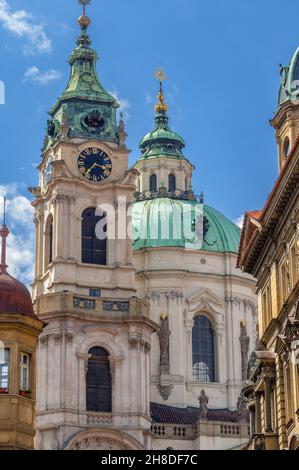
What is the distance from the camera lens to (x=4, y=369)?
144 feet

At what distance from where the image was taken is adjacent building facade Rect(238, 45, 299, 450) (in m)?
41.8

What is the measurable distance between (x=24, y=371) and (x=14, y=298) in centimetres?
250

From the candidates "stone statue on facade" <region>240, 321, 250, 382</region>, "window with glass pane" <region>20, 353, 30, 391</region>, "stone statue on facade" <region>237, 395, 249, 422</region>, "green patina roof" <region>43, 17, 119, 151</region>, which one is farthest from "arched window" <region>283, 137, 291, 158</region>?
"stone statue on facade" <region>240, 321, 250, 382</region>

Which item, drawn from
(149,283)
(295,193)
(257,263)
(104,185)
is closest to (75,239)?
(104,185)

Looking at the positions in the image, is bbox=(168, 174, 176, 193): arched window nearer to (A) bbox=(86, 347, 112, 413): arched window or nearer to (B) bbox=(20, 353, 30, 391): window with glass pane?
(A) bbox=(86, 347, 112, 413): arched window

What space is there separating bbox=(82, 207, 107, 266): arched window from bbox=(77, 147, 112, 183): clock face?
2035 millimetres

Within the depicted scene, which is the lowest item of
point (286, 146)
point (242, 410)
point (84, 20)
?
point (242, 410)

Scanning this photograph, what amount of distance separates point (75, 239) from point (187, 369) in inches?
484

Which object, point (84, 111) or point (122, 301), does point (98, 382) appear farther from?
point (84, 111)

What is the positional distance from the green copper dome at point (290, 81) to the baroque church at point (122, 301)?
75.3ft

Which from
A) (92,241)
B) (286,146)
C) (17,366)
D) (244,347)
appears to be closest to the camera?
(17,366)

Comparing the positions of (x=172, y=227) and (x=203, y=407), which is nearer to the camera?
(x=203, y=407)
